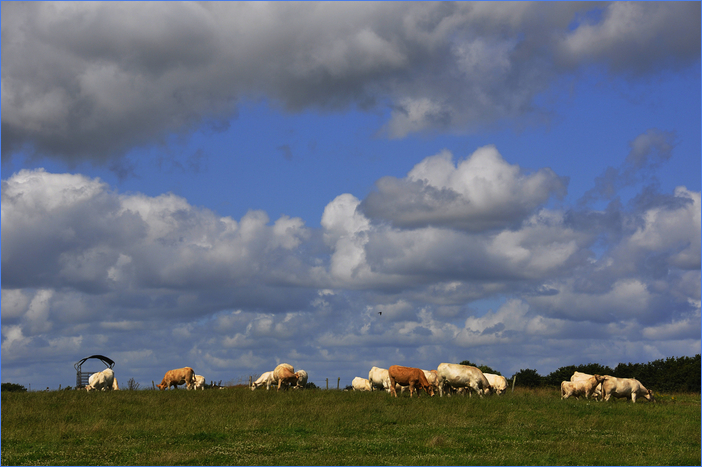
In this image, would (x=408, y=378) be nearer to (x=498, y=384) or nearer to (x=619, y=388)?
(x=498, y=384)

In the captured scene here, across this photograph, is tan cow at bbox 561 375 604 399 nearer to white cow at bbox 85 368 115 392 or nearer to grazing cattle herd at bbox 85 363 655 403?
grazing cattle herd at bbox 85 363 655 403

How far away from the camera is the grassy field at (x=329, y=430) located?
20.9m

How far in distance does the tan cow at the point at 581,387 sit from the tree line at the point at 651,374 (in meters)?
26.2

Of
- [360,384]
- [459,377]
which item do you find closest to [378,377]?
[360,384]

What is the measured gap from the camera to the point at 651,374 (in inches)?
3255

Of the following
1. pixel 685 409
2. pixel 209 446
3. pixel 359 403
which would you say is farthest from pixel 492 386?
pixel 209 446

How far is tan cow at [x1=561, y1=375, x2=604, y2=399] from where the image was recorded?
49.0 metres

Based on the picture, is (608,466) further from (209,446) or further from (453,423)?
(209,446)

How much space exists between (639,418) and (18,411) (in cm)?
3347

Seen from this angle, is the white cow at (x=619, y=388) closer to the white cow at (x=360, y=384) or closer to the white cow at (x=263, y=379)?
the white cow at (x=360, y=384)

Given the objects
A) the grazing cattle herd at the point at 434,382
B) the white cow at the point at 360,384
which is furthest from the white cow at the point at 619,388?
the white cow at the point at 360,384

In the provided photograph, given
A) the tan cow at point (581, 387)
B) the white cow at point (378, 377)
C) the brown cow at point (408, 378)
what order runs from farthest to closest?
the white cow at point (378, 377)
the tan cow at point (581, 387)
the brown cow at point (408, 378)

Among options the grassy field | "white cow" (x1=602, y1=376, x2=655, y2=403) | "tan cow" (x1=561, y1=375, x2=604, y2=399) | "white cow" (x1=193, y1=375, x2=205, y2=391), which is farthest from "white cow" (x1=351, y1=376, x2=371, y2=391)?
"white cow" (x1=602, y1=376, x2=655, y2=403)

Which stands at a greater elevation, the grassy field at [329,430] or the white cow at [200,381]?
the grassy field at [329,430]
